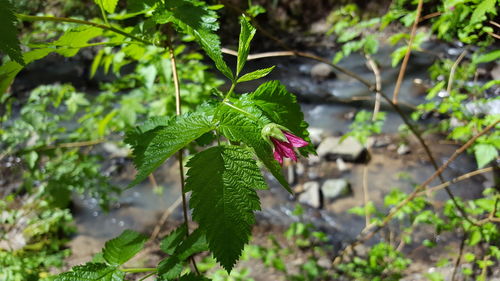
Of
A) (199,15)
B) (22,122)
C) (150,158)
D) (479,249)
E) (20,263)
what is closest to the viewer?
(150,158)

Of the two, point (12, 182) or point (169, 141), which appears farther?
point (12, 182)

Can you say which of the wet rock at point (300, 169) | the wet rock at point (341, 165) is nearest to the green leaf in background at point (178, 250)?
the wet rock at point (300, 169)

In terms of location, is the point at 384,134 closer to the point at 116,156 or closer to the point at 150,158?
the point at 116,156

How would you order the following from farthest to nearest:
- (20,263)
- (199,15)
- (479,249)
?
(479,249) → (20,263) → (199,15)

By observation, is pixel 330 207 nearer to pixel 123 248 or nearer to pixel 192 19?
pixel 123 248

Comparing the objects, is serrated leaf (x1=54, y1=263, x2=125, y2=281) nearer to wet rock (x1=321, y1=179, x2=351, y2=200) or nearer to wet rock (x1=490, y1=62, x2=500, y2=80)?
wet rock (x1=321, y1=179, x2=351, y2=200)

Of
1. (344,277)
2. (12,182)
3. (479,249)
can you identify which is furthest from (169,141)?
(12,182)

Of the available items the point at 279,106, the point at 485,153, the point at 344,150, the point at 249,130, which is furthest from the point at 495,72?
the point at 249,130
